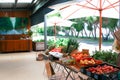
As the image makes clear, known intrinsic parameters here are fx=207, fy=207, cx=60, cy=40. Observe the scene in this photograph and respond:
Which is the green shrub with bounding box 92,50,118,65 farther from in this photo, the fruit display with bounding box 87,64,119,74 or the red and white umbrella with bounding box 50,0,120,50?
the fruit display with bounding box 87,64,119,74

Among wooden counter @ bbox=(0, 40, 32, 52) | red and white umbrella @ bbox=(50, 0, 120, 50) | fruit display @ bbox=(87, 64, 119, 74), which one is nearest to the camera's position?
fruit display @ bbox=(87, 64, 119, 74)

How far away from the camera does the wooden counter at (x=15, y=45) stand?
42.4ft

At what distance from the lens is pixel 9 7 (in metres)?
14.3

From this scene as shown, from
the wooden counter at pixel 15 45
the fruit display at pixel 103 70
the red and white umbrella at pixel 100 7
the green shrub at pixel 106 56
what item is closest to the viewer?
the fruit display at pixel 103 70

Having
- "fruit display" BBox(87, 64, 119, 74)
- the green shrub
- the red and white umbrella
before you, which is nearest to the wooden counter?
the red and white umbrella

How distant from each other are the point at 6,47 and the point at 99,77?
10831 mm

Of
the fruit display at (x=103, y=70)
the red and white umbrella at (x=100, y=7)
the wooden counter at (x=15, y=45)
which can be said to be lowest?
the wooden counter at (x=15, y=45)

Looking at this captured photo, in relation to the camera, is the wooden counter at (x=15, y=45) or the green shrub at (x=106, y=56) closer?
the green shrub at (x=106, y=56)

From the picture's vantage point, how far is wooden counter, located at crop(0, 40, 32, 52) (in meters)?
12.9

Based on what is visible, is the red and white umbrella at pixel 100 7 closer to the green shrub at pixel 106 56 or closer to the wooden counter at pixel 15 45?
the green shrub at pixel 106 56

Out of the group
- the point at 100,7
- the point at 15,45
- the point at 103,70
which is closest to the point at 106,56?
the point at 100,7

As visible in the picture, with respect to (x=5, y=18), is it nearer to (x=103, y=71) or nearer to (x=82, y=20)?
(x=82, y=20)

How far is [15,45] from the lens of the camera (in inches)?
516

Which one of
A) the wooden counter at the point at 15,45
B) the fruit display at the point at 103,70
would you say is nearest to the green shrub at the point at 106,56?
the fruit display at the point at 103,70
